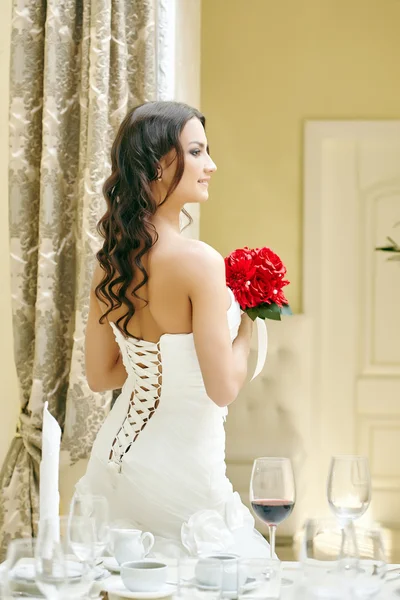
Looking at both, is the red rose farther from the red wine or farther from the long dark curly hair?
the red wine

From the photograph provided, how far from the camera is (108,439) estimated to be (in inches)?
82.0

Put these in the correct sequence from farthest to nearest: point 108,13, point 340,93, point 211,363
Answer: point 340,93
point 108,13
point 211,363

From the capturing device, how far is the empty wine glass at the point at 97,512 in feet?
4.40

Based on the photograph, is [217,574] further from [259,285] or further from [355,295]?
[355,295]

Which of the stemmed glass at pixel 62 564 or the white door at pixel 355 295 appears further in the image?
the white door at pixel 355 295

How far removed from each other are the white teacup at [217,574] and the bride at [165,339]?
0.53 metres

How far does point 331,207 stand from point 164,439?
10.3 feet

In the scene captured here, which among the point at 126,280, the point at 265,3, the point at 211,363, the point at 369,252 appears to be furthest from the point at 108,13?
the point at 369,252

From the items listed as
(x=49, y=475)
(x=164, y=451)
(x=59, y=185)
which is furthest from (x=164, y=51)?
(x=49, y=475)

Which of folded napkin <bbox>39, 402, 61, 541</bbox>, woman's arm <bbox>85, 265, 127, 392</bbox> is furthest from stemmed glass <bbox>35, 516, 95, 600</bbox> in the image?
woman's arm <bbox>85, 265, 127, 392</bbox>

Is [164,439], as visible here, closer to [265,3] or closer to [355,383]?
[355,383]

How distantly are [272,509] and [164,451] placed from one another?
1.91 ft

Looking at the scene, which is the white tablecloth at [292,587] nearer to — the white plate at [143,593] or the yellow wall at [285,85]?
the white plate at [143,593]

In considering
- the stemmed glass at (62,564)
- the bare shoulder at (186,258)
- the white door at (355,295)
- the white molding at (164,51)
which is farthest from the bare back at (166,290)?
the white door at (355,295)
